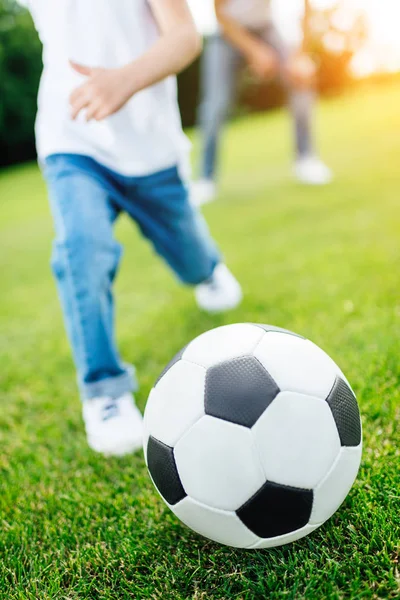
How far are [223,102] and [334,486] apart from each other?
16.2 feet

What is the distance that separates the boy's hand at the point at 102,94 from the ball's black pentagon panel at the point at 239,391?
2.83 ft

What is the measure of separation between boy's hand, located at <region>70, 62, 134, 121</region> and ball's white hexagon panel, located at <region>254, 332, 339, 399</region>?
83cm

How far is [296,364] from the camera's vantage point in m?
1.27

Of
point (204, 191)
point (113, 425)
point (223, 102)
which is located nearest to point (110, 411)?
point (113, 425)

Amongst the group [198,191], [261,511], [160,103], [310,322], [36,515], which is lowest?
[198,191]

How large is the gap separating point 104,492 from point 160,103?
137 centimetres

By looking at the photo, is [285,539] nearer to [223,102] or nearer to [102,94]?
[102,94]

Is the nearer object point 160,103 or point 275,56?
point 160,103

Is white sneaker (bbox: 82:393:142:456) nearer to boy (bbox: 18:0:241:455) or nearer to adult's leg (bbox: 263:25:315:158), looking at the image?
boy (bbox: 18:0:241:455)

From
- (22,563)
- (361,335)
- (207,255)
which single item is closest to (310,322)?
(361,335)

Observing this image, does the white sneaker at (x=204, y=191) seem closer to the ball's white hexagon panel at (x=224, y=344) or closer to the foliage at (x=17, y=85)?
the ball's white hexagon panel at (x=224, y=344)

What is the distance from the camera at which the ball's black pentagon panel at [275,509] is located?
44.8 inches

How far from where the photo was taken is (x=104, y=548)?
4.48 ft

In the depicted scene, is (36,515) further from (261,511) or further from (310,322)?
(310,322)
